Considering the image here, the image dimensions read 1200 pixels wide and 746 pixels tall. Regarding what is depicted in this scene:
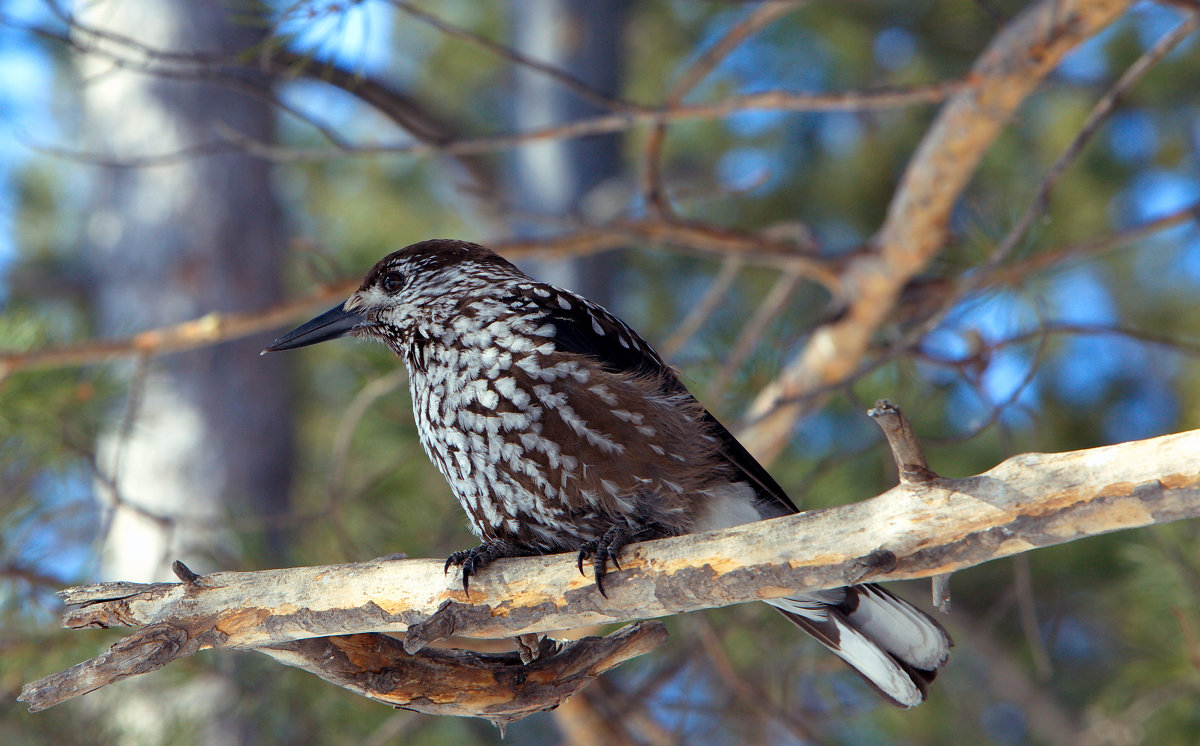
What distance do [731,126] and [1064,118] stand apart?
192cm

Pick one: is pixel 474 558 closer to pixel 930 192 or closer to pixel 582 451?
pixel 582 451

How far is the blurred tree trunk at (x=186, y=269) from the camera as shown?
4.36 m

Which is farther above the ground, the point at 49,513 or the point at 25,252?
the point at 25,252

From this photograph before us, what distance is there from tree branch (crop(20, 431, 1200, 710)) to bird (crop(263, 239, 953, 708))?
0.38 ft

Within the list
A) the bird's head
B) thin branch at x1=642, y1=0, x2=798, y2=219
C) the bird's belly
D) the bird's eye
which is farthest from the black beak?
thin branch at x1=642, y1=0, x2=798, y2=219

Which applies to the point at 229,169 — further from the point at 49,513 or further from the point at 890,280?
the point at 890,280

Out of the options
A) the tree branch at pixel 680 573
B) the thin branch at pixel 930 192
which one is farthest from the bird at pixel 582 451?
the thin branch at pixel 930 192

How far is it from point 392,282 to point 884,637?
60.6 inches

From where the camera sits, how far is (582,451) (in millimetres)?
2123

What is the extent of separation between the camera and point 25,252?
6.50m

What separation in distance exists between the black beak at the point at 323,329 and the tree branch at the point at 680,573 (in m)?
0.67

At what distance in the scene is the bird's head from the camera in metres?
2.48

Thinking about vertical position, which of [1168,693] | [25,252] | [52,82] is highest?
[52,82]

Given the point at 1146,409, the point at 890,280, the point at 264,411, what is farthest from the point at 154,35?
the point at 1146,409
